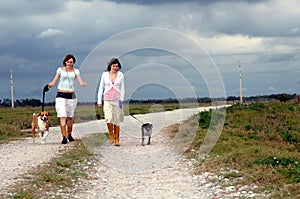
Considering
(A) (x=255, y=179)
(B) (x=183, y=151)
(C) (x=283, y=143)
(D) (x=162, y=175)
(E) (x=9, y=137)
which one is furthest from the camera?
(E) (x=9, y=137)

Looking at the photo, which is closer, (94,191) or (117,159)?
(94,191)

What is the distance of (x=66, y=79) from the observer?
52.8ft

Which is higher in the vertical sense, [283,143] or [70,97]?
[70,97]

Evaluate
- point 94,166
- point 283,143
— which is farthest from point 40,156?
point 283,143

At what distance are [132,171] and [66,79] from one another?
4.46 m

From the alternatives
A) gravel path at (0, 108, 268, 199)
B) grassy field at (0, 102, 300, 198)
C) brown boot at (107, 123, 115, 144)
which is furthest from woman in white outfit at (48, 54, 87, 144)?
brown boot at (107, 123, 115, 144)

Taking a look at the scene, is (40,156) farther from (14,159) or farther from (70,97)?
(70,97)

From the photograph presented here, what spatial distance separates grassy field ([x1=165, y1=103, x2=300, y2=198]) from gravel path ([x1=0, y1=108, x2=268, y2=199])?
442mm

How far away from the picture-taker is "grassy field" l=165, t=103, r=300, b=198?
10.7 meters

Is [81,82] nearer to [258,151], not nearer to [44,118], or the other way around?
[44,118]

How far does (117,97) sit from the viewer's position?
1573cm

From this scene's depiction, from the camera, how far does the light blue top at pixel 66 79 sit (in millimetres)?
16047

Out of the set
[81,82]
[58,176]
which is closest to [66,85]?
[81,82]

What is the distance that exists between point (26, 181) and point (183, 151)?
587cm
